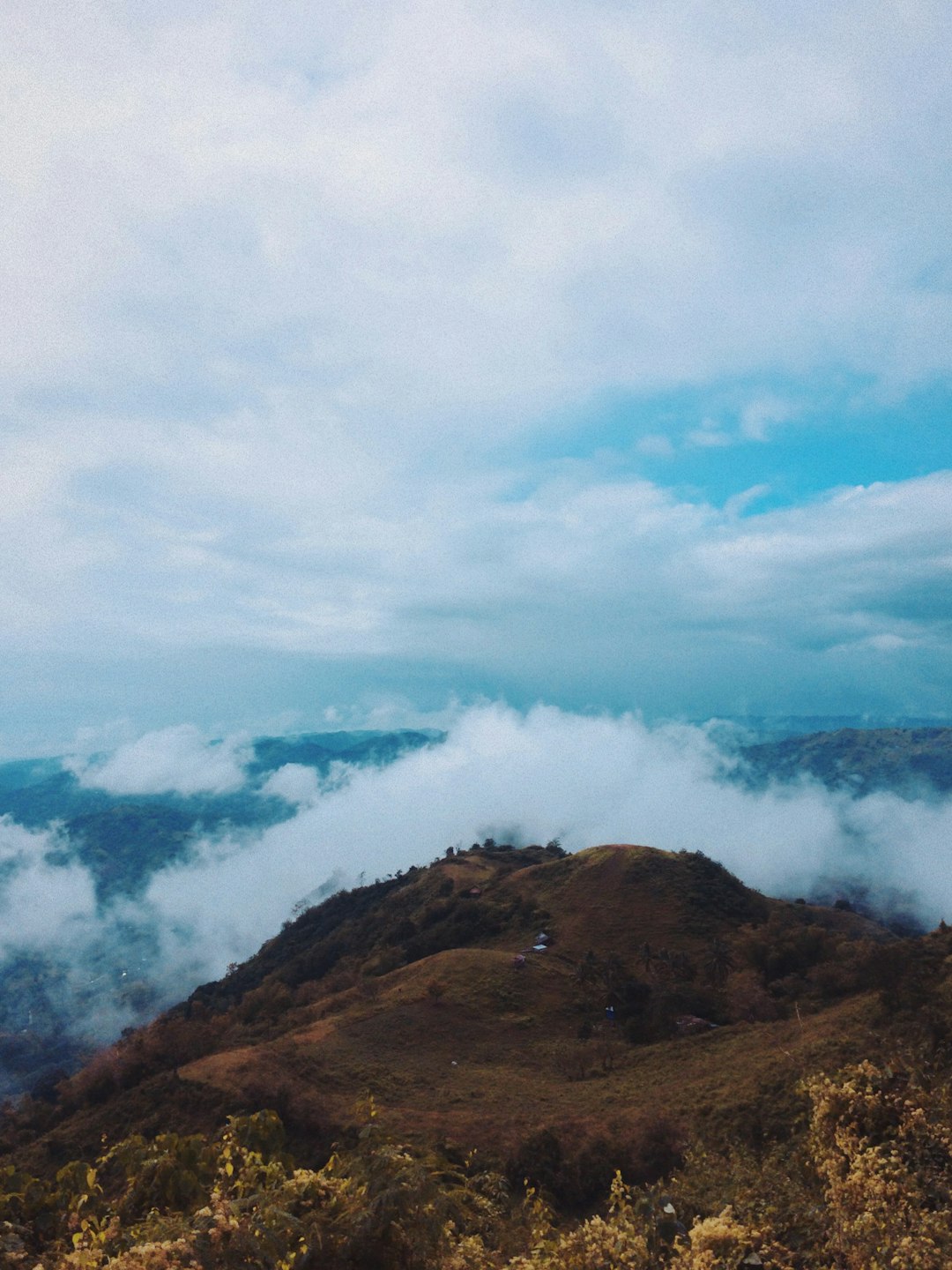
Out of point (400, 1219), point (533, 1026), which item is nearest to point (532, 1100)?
point (533, 1026)

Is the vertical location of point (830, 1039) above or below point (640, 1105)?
above

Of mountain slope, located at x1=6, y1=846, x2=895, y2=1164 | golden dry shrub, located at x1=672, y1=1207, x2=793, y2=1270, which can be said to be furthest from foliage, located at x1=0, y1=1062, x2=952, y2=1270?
mountain slope, located at x1=6, y1=846, x2=895, y2=1164

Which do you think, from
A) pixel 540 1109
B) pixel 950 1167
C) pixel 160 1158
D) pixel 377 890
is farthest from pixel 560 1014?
pixel 377 890

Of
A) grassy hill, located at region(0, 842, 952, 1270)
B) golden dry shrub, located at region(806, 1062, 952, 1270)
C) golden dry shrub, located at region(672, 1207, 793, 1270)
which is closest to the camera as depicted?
grassy hill, located at region(0, 842, 952, 1270)

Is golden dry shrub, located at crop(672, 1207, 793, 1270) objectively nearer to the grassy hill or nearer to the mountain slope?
the grassy hill

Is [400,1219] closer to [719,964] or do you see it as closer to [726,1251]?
[726,1251]

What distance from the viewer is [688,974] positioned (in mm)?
77250

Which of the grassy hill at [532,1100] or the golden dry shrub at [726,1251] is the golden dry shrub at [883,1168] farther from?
the golden dry shrub at [726,1251]

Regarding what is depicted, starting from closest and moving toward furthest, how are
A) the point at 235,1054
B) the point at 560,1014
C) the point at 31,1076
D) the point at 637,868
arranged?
the point at 235,1054, the point at 560,1014, the point at 637,868, the point at 31,1076

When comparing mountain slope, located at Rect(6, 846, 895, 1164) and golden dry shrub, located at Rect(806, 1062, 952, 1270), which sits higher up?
golden dry shrub, located at Rect(806, 1062, 952, 1270)

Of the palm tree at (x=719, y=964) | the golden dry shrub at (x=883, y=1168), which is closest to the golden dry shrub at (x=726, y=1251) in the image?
the golden dry shrub at (x=883, y=1168)

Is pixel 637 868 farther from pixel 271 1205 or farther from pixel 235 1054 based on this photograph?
pixel 271 1205

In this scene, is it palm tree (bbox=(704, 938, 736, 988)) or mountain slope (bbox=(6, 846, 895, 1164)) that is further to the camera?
palm tree (bbox=(704, 938, 736, 988))

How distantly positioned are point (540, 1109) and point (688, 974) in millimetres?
35106
